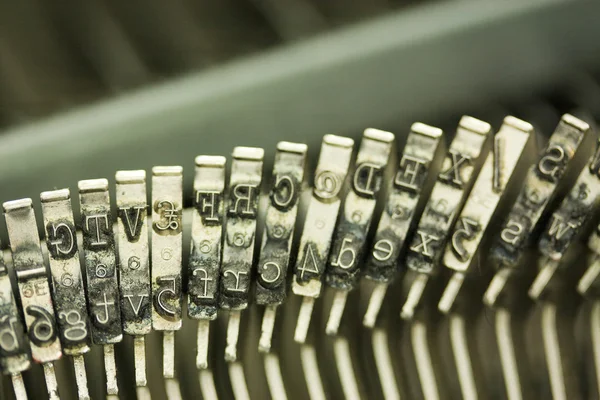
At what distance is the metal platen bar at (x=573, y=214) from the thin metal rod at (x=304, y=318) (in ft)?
1.04

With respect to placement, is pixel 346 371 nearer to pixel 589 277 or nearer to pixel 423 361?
pixel 423 361

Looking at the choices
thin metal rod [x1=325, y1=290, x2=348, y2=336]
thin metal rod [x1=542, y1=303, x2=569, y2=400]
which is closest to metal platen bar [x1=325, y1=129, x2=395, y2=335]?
thin metal rod [x1=325, y1=290, x2=348, y2=336]

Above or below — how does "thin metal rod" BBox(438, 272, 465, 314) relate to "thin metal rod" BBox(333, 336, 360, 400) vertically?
above

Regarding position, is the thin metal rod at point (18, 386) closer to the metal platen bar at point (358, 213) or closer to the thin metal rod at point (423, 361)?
the metal platen bar at point (358, 213)

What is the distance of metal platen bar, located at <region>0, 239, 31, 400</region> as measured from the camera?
0.91 metres

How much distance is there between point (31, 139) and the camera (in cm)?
114

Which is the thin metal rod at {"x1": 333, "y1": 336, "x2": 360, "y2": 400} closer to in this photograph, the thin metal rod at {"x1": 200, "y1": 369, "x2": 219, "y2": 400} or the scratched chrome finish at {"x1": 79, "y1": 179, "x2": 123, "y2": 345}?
the thin metal rod at {"x1": 200, "y1": 369, "x2": 219, "y2": 400}

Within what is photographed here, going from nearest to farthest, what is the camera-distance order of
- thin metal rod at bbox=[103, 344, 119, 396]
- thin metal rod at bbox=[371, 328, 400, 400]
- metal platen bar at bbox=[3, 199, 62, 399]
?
1. metal platen bar at bbox=[3, 199, 62, 399]
2. thin metal rod at bbox=[103, 344, 119, 396]
3. thin metal rod at bbox=[371, 328, 400, 400]

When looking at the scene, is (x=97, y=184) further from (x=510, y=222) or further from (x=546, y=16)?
(x=546, y=16)

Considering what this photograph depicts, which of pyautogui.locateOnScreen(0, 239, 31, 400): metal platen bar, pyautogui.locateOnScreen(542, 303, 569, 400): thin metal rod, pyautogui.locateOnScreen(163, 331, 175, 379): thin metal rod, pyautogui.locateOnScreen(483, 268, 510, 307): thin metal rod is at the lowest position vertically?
pyautogui.locateOnScreen(542, 303, 569, 400): thin metal rod

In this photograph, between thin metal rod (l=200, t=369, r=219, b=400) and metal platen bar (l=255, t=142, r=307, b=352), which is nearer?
metal platen bar (l=255, t=142, r=307, b=352)

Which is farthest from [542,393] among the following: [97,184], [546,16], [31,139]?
[31,139]

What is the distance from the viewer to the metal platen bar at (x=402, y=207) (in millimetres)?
956

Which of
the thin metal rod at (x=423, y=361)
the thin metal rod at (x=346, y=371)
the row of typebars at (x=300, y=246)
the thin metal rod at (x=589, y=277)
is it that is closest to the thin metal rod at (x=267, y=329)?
the row of typebars at (x=300, y=246)
